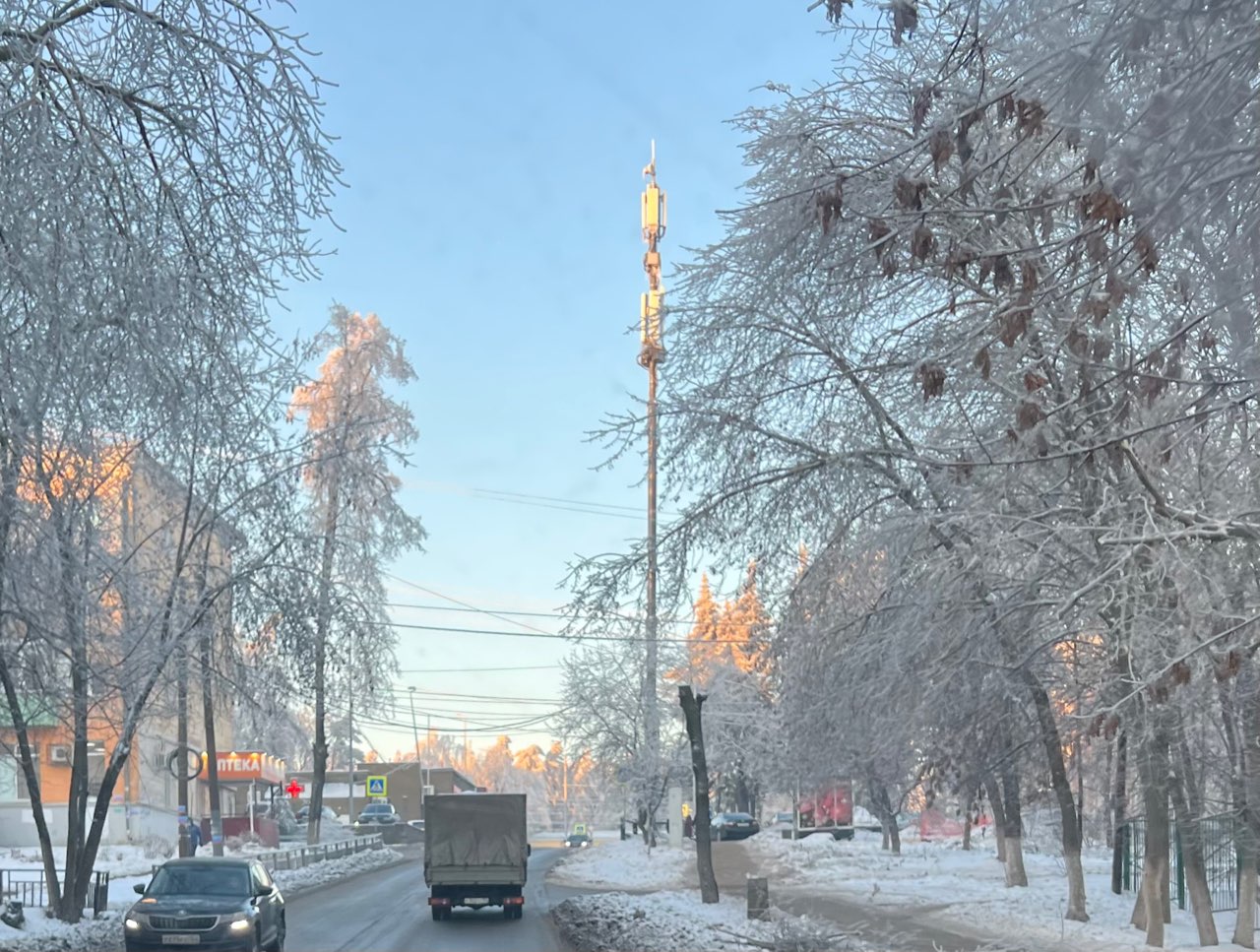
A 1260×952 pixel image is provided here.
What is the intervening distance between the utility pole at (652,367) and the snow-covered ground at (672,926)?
4049 millimetres

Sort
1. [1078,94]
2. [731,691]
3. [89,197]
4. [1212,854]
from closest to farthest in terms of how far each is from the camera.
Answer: [1078,94] < [89,197] < [1212,854] < [731,691]

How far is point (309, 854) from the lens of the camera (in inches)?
1753

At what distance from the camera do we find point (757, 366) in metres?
16.8

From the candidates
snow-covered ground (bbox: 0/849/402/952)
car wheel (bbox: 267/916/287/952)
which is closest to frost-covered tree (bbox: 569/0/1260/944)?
car wheel (bbox: 267/916/287/952)

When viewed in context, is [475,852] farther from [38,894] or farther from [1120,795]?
[1120,795]

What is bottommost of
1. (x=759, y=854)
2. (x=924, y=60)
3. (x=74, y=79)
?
(x=759, y=854)

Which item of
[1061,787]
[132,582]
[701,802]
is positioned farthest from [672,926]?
[132,582]

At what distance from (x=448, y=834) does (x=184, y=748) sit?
36.0 ft

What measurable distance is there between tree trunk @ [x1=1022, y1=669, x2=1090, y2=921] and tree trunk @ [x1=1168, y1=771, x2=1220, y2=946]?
1.65 metres

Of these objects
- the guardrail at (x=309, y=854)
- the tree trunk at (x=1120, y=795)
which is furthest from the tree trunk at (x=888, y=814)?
the guardrail at (x=309, y=854)

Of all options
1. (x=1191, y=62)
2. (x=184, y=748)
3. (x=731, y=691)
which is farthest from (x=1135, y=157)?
(x=731, y=691)

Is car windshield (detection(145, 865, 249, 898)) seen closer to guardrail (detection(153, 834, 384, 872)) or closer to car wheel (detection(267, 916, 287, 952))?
car wheel (detection(267, 916, 287, 952))

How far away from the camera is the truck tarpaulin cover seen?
28.9m

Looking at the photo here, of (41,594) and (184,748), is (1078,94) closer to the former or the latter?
(41,594)
